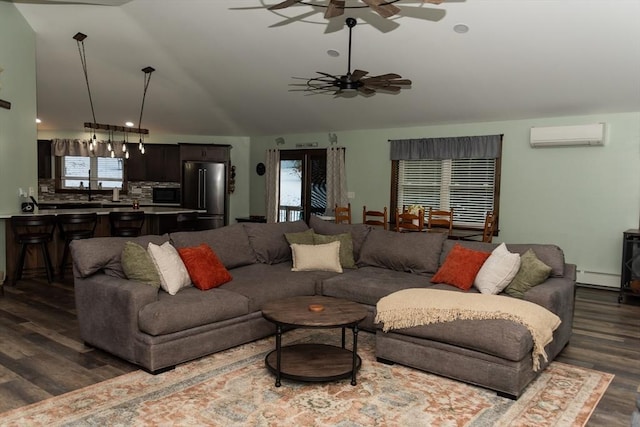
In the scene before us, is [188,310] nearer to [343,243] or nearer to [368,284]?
[368,284]

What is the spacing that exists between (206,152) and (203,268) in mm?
6970

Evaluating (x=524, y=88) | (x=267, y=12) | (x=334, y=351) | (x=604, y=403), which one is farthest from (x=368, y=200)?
(x=604, y=403)

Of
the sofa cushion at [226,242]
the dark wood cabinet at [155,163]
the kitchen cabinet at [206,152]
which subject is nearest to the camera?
the sofa cushion at [226,242]

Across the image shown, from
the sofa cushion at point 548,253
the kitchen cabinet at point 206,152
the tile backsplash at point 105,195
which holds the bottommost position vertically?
the sofa cushion at point 548,253

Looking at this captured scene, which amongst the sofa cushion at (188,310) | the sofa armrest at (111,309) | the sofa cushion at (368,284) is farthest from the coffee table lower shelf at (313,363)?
the sofa armrest at (111,309)

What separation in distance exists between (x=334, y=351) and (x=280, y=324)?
66cm

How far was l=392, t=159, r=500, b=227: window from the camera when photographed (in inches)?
296

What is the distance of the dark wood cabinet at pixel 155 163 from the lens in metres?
10.6

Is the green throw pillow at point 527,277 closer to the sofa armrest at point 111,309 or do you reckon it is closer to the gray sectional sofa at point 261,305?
the gray sectional sofa at point 261,305

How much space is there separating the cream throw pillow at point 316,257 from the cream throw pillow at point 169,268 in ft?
4.40

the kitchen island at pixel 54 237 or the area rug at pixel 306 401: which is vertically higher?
the kitchen island at pixel 54 237

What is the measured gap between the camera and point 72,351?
3707mm

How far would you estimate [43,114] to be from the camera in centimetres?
949

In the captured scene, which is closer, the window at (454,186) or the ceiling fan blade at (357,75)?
the ceiling fan blade at (357,75)
